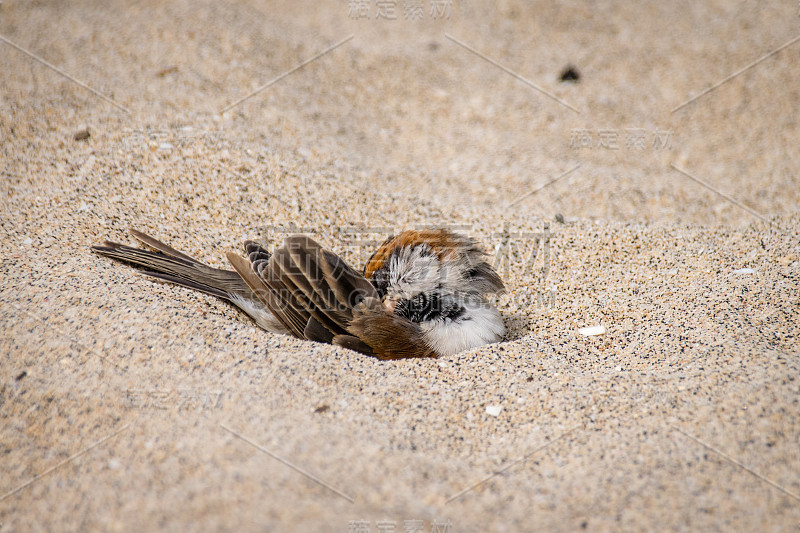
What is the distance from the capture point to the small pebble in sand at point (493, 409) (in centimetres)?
304

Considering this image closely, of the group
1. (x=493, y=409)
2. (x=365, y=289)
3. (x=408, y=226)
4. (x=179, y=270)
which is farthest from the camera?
(x=408, y=226)

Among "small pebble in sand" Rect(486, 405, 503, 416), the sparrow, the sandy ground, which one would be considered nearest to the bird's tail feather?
the sparrow

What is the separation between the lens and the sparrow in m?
3.58

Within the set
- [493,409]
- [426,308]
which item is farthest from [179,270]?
[493,409]

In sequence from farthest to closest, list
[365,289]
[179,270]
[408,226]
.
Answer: [408,226] → [179,270] → [365,289]

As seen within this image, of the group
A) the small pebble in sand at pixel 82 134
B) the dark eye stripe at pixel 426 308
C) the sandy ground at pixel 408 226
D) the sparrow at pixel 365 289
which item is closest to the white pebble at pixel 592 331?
the sandy ground at pixel 408 226

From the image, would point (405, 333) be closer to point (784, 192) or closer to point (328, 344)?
point (328, 344)

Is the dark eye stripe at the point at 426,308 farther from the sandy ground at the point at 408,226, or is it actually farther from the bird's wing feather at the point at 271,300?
the bird's wing feather at the point at 271,300

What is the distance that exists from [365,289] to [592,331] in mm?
Result: 1585

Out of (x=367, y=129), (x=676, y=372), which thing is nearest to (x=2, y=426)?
(x=676, y=372)

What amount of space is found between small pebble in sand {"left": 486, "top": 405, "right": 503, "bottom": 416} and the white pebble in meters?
1.13

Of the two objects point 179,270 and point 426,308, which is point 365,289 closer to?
point 426,308

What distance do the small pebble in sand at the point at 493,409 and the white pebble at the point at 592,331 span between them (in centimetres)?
113

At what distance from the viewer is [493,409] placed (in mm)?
3061
